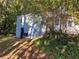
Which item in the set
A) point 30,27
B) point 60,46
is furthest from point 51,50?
point 30,27

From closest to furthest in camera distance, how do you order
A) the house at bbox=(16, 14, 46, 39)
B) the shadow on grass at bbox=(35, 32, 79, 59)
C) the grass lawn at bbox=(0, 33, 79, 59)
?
the shadow on grass at bbox=(35, 32, 79, 59) → the grass lawn at bbox=(0, 33, 79, 59) → the house at bbox=(16, 14, 46, 39)

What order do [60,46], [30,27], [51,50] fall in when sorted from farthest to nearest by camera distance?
[30,27]
[60,46]
[51,50]

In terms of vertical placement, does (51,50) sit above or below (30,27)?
below

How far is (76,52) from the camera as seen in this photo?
1474 centimetres

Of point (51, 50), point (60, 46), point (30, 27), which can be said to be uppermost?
point (30, 27)

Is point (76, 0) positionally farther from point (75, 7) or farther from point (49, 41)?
point (49, 41)

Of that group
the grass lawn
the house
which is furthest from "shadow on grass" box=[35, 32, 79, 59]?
the house

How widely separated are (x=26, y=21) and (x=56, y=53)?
10.4 m

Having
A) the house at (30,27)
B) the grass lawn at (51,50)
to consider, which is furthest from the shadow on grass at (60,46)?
the house at (30,27)

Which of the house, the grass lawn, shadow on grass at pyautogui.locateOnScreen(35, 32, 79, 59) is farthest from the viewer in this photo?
the house

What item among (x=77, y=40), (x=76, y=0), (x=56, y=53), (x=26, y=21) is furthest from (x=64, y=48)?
(x=26, y=21)

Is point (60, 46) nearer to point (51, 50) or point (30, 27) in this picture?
point (51, 50)

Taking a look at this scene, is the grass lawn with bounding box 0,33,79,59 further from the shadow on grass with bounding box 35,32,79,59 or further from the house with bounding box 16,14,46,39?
the house with bounding box 16,14,46,39

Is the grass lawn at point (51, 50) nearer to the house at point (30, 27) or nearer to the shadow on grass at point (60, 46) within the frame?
the shadow on grass at point (60, 46)
